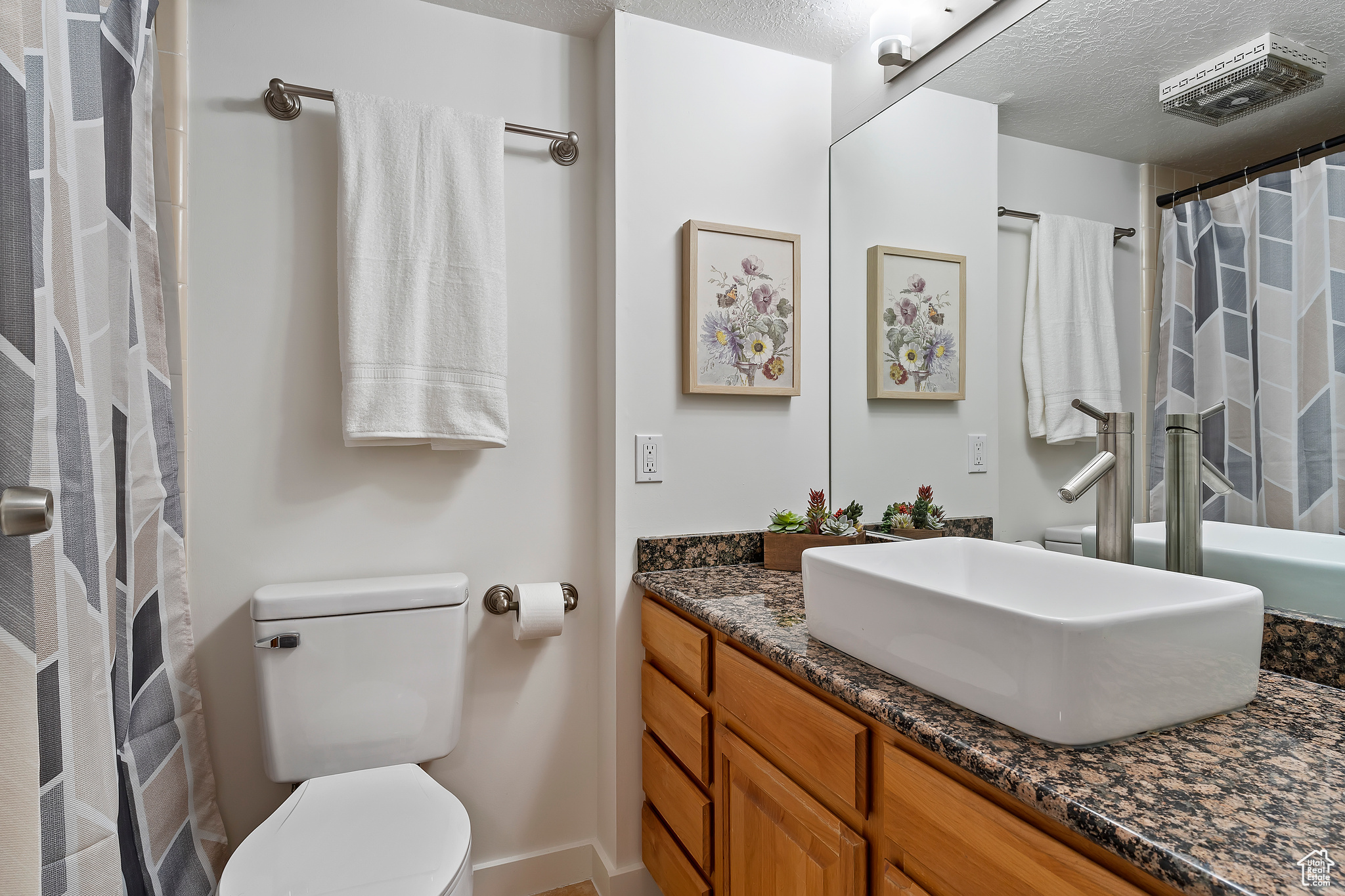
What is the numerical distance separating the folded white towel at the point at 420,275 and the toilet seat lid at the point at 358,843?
0.71 metres

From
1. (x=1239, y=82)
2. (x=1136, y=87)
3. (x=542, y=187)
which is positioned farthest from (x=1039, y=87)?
(x=542, y=187)

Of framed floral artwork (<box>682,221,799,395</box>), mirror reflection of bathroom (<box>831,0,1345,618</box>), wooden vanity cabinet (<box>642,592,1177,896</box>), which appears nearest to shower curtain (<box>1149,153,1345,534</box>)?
mirror reflection of bathroom (<box>831,0,1345,618</box>)

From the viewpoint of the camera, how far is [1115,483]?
1.09 m

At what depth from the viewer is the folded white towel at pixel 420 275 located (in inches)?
58.9

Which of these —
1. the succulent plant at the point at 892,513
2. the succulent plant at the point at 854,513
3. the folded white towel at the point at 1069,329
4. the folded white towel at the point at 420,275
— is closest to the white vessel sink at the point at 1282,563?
the folded white towel at the point at 1069,329

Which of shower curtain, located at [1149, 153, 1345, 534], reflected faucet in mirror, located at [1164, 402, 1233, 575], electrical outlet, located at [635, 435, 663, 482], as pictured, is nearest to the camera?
shower curtain, located at [1149, 153, 1345, 534]

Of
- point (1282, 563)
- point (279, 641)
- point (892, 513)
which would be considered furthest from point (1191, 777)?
point (279, 641)

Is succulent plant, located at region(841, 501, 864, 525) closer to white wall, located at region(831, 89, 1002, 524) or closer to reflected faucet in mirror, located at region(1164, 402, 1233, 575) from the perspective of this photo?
white wall, located at region(831, 89, 1002, 524)

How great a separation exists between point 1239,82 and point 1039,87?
0.36 metres

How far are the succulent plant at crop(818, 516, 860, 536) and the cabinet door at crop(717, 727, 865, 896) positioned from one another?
1.89 feet

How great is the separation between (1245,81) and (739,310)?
3.37 ft

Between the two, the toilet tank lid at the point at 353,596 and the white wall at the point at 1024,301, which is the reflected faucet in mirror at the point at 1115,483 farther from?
the toilet tank lid at the point at 353,596

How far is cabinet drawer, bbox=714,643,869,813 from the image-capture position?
0.89 m

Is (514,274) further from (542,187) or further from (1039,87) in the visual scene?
(1039,87)
